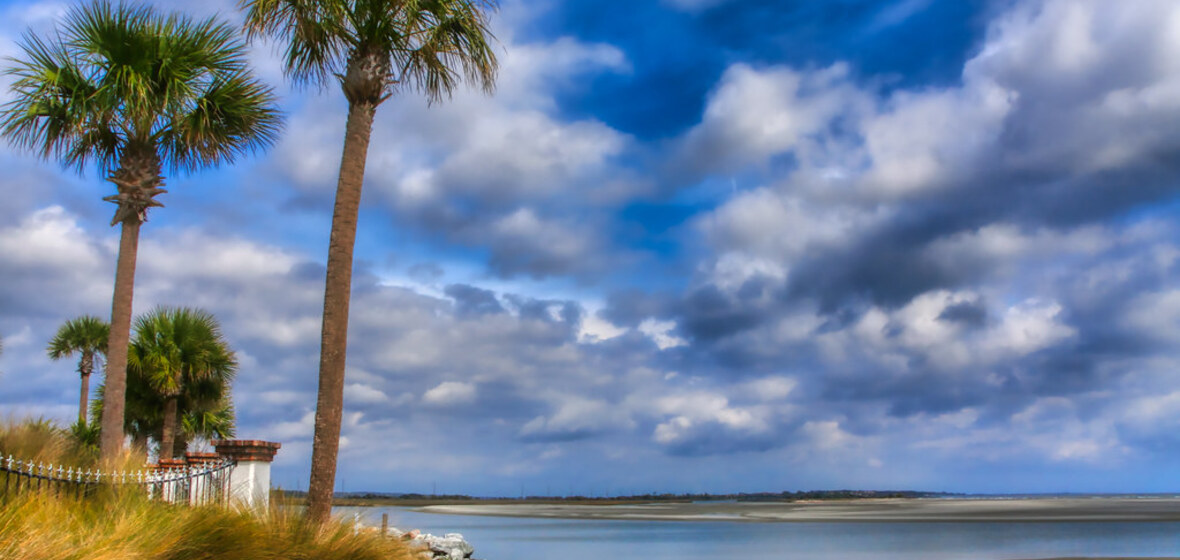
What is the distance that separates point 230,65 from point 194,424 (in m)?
17.0

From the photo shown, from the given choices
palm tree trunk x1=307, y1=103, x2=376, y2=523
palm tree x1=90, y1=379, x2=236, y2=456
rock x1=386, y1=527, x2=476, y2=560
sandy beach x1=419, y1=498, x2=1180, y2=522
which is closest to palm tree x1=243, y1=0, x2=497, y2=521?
palm tree trunk x1=307, y1=103, x2=376, y2=523

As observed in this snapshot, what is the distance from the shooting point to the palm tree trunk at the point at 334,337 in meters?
12.6

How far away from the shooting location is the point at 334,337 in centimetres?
1308

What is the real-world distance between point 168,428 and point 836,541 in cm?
2507

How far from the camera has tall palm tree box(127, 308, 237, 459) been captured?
27.6m

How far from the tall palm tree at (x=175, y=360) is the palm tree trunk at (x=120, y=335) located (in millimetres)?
9941

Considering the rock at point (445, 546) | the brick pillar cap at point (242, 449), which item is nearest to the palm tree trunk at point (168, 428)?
the rock at point (445, 546)

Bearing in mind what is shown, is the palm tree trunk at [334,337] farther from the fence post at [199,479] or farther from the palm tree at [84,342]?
the palm tree at [84,342]

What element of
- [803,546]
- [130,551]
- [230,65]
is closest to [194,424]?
[230,65]

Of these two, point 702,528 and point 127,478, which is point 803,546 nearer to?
point 702,528

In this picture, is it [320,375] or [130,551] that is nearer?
[130,551]

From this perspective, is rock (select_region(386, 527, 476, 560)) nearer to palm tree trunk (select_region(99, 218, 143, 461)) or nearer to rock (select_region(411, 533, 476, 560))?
rock (select_region(411, 533, 476, 560))

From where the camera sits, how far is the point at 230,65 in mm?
19000

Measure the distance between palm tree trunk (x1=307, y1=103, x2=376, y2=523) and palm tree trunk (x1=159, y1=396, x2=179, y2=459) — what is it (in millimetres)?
16999
